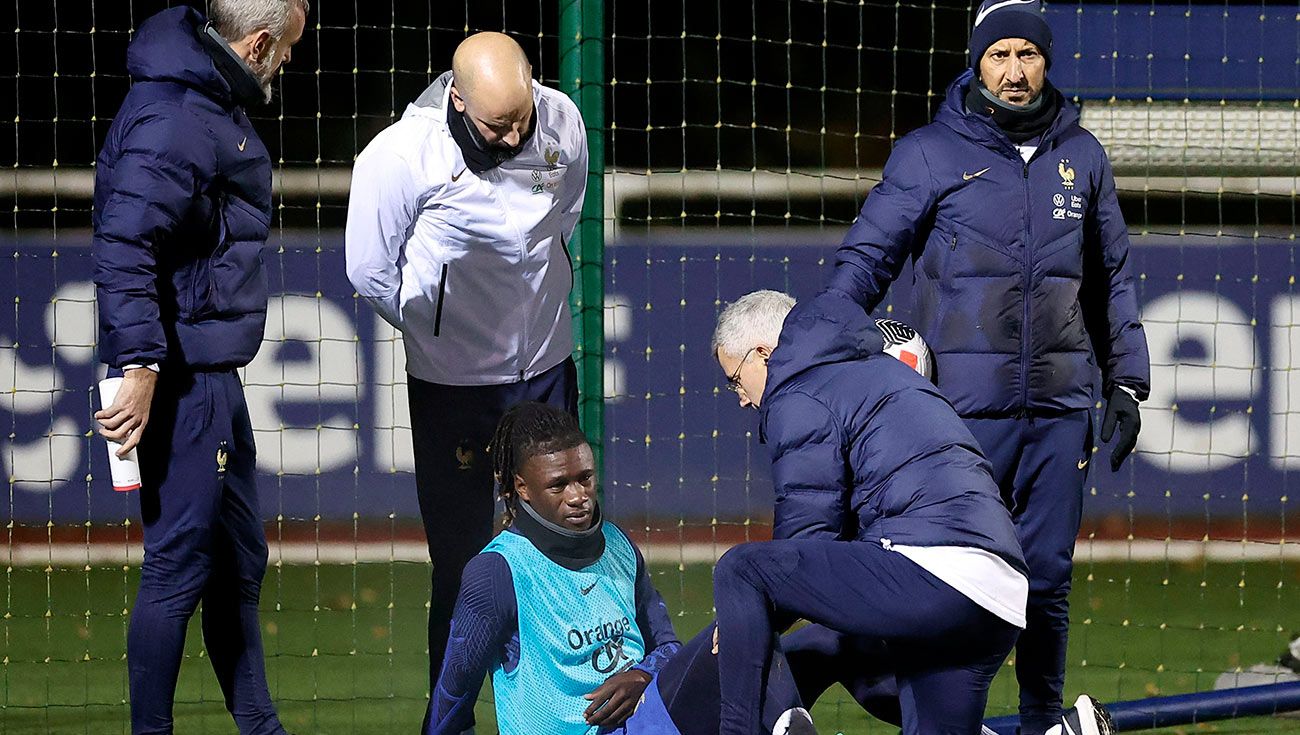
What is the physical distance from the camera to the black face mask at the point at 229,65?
11.3 ft

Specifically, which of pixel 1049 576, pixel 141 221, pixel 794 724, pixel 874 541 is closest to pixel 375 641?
pixel 1049 576

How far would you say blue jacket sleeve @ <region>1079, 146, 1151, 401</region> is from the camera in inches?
159

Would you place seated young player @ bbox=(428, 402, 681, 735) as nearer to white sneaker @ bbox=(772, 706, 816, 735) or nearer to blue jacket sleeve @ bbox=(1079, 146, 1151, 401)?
white sneaker @ bbox=(772, 706, 816, 735)

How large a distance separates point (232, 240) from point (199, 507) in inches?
22.3

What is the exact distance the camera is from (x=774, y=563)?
320cm

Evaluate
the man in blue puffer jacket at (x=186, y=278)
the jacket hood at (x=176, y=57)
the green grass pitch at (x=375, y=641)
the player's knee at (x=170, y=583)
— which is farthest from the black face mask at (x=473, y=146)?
the green grass pitch at (x=375, y=641)

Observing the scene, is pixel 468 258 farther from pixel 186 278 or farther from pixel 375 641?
pixel 375 641

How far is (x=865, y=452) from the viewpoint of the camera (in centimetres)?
318

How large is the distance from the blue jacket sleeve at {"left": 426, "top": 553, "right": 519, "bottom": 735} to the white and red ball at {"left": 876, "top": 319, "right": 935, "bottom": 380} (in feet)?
3.36

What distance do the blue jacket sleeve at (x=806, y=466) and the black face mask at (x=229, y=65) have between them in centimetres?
129

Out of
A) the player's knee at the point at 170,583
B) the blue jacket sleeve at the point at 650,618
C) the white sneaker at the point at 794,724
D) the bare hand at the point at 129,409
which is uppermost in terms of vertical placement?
the bare hand at the point at 129,409

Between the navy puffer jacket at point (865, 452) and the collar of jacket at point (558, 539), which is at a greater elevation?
the navy puffer jacket at point (865, 452)

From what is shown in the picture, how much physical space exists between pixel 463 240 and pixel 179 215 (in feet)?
2.48

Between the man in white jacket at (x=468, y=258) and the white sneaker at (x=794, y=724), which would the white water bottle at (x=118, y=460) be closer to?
the man in white jacket at (x=468, y=258)
